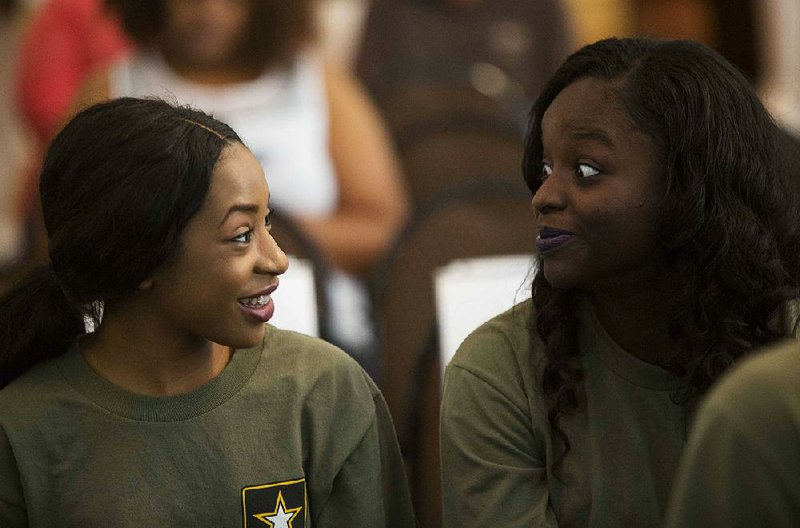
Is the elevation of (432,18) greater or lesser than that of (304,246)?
greater

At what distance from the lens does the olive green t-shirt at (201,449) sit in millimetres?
1477

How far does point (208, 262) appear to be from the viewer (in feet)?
4.82

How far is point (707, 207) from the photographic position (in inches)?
59.7

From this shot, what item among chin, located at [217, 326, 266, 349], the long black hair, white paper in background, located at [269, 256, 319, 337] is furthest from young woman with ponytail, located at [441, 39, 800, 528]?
white paper in background, located at [269, 256, 319, 337]

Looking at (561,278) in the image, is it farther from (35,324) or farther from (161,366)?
(35,324)

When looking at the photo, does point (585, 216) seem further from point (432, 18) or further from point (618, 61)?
point (432, 18)

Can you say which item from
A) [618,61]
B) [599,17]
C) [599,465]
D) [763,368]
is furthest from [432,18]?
[763,368]

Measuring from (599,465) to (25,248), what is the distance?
1.76 metres

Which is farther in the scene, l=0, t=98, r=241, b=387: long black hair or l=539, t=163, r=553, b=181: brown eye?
l=539, t=163, r=553, b=181: brown eye

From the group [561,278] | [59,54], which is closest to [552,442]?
[561,278]

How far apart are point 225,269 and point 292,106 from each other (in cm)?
156

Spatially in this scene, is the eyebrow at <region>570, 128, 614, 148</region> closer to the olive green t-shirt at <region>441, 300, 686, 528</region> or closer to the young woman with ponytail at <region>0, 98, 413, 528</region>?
the olive green t-shirt at <region>441, 300, 686, 528</region>

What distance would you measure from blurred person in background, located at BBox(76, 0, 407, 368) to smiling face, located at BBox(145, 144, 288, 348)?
4.68 feet

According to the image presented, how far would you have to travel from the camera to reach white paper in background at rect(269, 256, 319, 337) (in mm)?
2809
